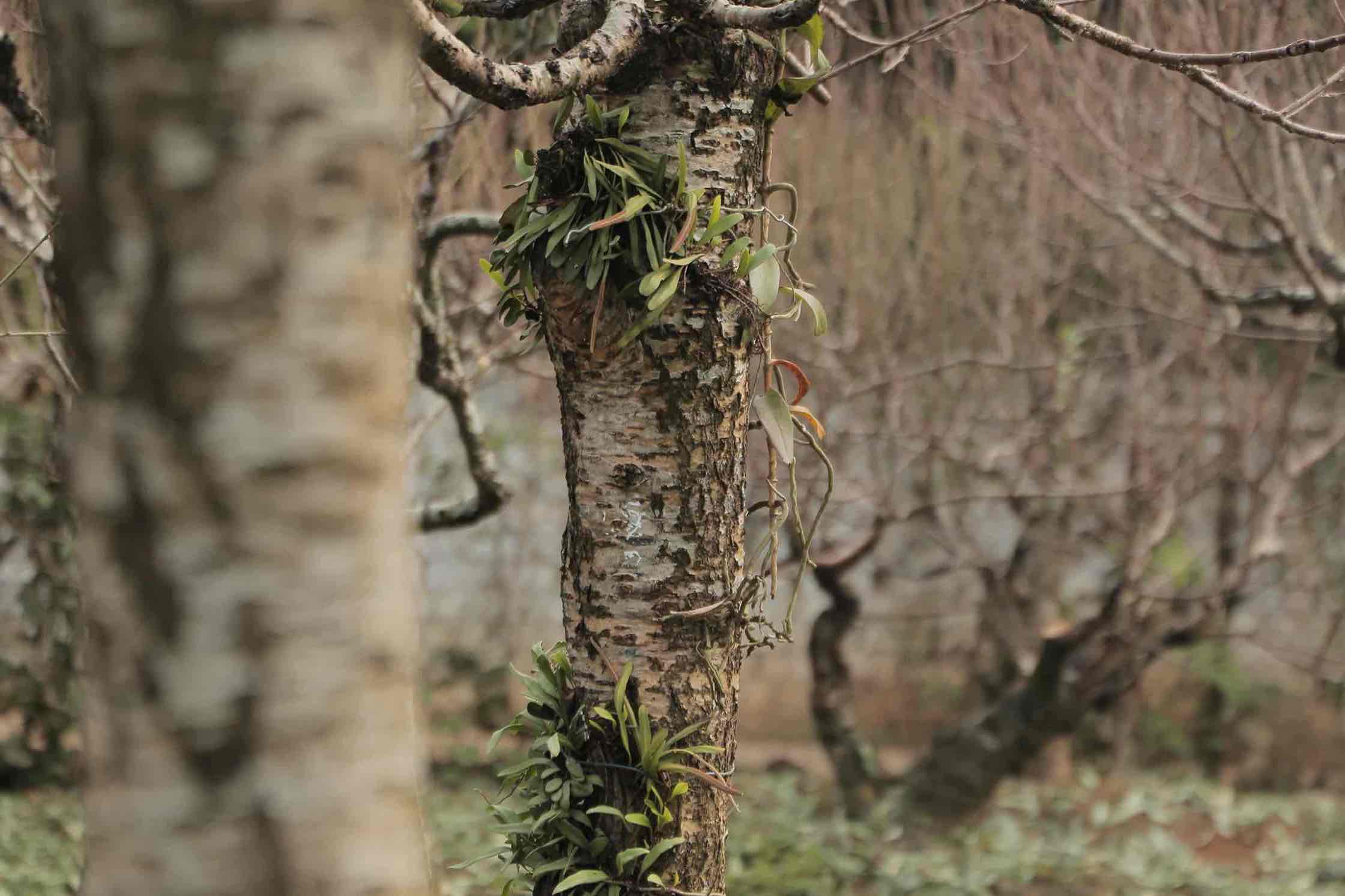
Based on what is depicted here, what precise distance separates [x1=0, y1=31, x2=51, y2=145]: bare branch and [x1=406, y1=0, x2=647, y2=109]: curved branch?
143cm

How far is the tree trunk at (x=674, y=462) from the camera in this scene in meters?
1.68

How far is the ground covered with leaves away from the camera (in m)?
3.98

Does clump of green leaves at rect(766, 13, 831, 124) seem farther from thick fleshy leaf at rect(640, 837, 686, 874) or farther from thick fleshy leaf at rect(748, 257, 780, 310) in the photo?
thick fleshy leaf at rect(640, 837, 686, 874)

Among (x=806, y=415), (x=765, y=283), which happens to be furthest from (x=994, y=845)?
(x=765, y=283)

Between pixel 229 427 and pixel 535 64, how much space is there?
3.53 ft

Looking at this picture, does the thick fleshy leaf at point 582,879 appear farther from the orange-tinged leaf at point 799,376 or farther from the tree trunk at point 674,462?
the orange-tinged leaf at point 799,376

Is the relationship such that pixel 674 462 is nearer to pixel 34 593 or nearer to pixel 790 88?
pixel 790 88

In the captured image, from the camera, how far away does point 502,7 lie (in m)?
1.78

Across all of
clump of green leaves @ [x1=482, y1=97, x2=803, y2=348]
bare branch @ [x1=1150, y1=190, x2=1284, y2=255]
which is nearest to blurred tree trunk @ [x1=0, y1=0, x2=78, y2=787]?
clump of green leaves @ [x1=482, y1=97, x2=803, y2=348]

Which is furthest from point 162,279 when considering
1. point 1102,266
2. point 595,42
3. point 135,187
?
point 1102,266

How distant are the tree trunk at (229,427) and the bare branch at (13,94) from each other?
217cm

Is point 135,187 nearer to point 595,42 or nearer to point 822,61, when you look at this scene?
point 595,42

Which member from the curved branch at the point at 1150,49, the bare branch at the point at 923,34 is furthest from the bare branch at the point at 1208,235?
the curved branch at the point at 1150,49

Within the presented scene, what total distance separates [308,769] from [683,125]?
1.32m
